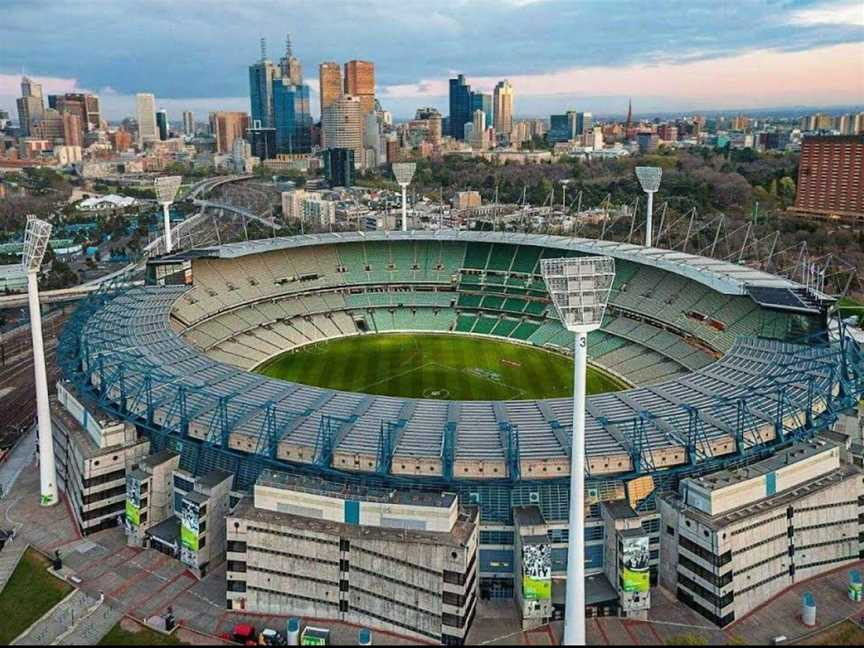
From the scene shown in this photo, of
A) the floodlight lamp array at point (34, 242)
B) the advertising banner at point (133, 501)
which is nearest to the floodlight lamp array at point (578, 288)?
the advertising banner at point (133, 501)

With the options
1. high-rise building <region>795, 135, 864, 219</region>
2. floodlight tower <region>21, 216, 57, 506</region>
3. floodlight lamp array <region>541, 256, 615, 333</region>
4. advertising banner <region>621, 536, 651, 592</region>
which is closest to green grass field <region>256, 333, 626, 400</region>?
floodlight tower <region>21, 216, 57, 506</region>

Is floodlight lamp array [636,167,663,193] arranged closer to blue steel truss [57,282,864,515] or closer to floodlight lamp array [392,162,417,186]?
floodlight lamp array [392,162,417,186]

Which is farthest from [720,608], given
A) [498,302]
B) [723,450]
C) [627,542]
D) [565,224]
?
[565,224]

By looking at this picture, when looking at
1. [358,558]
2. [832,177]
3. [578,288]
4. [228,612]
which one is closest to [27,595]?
[228,612]

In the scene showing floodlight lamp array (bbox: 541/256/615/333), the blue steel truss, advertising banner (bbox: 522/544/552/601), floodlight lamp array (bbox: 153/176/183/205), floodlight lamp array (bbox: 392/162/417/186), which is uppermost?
floodlight lamp array (bbox: 392/162/417/186)

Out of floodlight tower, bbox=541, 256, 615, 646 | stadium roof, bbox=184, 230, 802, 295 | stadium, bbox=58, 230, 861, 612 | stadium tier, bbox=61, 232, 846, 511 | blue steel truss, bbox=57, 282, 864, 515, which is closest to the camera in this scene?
floodlight tower, bbox=541, 256, 615, 646

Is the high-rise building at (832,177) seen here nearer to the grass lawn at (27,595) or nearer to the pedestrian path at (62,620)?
the pedestrian path at (62,620)

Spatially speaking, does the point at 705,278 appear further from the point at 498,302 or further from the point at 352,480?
the point at 352,480
